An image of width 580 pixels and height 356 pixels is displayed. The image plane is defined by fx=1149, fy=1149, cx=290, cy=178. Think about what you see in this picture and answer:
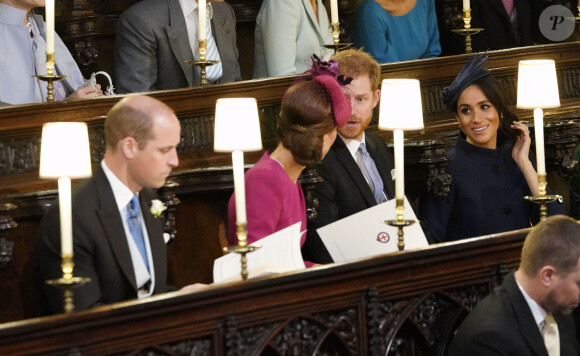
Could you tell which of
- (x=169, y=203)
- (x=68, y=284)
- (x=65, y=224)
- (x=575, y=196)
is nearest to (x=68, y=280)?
(x=68, y=284)

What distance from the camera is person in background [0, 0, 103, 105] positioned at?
517 centimetres

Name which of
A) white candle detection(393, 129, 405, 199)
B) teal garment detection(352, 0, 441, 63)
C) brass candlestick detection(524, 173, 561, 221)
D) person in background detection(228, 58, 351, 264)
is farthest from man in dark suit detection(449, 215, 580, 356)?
teal garment detection(352, 0, 441, 63)

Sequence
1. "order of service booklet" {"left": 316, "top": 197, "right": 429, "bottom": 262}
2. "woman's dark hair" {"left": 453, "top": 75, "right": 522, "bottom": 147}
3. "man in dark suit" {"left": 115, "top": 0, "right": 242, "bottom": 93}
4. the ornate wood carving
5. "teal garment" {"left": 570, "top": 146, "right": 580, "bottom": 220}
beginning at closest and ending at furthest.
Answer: "order of service booklet" {"left": 316, "top": 197, "right": 429, "bottom": 262}
the ornate wood carving
"woman's dark hair" {"left": 453, "top": 75, "right": 522, "bottom": 147}
"teal garment" {"left": 570, "top": 146, "right": 580, "bottom": 220}
"man in dark suit" {"left": 115, "top": 0, "right": 242, "bottom": 93}

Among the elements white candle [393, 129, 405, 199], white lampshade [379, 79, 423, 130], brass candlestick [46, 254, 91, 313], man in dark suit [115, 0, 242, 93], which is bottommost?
brass candlestick [46, 254, 91, 313]

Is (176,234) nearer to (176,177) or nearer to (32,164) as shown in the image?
(176,177)

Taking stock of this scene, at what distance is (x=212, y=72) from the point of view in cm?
587

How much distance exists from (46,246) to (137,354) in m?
0.61

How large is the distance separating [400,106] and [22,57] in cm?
199

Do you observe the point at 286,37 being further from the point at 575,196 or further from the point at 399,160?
the point at 399,160

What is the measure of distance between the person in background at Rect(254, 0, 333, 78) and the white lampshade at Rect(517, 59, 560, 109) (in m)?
1.46

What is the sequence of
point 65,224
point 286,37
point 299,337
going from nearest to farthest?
point 65,224 < point 299,337 < point 286,37

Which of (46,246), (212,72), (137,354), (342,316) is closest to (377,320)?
(342,316)

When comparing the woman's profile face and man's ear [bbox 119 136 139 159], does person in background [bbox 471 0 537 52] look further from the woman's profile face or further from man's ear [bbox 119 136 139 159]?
man's ear [bbox 119 136 139 159]

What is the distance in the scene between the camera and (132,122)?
12.2 ft
